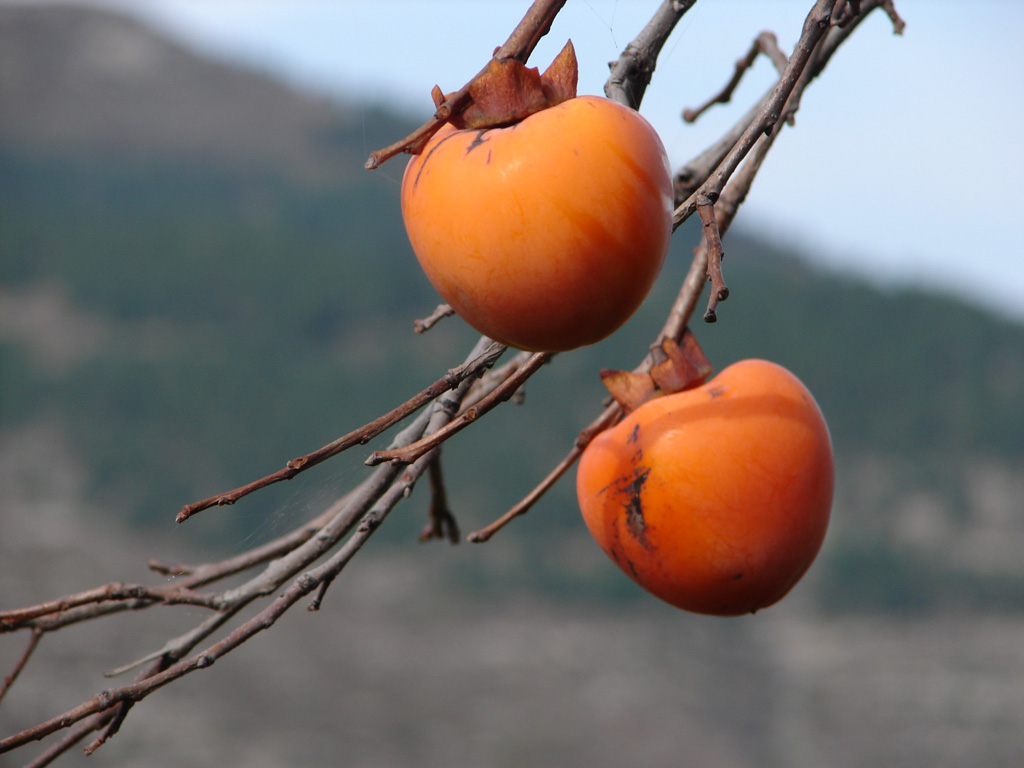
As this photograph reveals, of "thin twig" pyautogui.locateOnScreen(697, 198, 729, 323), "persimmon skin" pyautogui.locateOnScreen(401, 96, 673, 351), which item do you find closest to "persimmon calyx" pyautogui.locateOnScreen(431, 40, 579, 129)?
"persimmon skin" pyautogui.locateOnScreen(401, 96, 673, 351)

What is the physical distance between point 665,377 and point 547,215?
0.97 feet

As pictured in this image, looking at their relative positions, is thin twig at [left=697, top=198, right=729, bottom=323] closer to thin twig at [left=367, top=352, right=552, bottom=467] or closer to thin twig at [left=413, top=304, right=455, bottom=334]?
thin twig at [left=367, top=352, right=552, bottom=467]

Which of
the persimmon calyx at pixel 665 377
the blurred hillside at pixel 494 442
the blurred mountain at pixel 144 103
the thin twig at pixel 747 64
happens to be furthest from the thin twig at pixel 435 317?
the blurred mountain at pixel 144 103

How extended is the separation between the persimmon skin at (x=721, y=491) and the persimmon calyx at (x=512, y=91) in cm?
26

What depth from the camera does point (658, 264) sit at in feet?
1.80

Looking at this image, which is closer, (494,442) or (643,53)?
(643,53)

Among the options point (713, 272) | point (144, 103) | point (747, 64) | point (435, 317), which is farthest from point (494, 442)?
point (144, 103)

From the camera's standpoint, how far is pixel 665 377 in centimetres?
76

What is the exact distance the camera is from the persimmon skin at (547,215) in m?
0.50

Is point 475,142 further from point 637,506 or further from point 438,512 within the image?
point 438,512

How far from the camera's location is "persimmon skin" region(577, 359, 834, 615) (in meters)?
0.66

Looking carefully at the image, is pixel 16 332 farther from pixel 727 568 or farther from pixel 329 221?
pixel 727 568

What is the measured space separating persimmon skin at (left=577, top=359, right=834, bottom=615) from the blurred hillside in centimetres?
748

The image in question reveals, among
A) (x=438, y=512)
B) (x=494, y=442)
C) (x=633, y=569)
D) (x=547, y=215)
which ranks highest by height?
(x=547, y=215)
